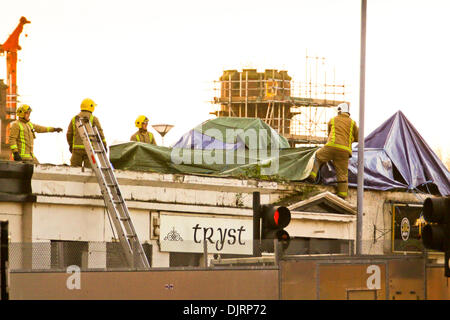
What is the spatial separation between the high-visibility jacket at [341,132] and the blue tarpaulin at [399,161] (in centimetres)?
212

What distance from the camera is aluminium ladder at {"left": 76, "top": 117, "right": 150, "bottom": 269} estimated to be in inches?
982

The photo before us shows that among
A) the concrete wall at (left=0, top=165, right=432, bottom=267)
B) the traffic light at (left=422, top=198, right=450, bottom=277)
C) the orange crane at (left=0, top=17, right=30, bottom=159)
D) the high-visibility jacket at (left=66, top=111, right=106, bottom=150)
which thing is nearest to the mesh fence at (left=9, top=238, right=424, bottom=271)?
the concrete wall at (left=0, top=165, right=432, bottom=267)

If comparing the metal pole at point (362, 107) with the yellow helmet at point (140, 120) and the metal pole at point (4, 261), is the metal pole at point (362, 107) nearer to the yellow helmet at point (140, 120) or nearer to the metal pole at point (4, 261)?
the yellow helmet at point (140, 120)

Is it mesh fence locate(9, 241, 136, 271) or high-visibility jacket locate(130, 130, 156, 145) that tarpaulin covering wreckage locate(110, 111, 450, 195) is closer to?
high-visibility jacket locate(130, 130, 156, 145)

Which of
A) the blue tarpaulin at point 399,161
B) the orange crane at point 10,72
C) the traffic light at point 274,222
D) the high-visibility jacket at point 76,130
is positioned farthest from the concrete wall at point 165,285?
the orange crane at point 10,72

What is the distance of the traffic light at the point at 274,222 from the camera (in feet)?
66.8

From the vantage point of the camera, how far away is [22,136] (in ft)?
87.9

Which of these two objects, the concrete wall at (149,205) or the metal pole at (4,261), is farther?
the concrete wall at (149,205)

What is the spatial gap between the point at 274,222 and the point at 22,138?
8.43 m

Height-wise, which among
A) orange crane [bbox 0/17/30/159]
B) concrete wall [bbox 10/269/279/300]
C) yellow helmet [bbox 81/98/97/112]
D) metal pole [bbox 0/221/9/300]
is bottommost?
concrete wall [bbox 10/269/279/300]

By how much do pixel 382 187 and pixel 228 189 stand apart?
17.5 ft

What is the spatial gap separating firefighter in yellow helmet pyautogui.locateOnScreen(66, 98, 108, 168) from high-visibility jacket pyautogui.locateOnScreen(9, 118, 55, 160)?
107cm

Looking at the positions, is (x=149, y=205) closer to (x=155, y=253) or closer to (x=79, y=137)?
(x=155, y=253)
